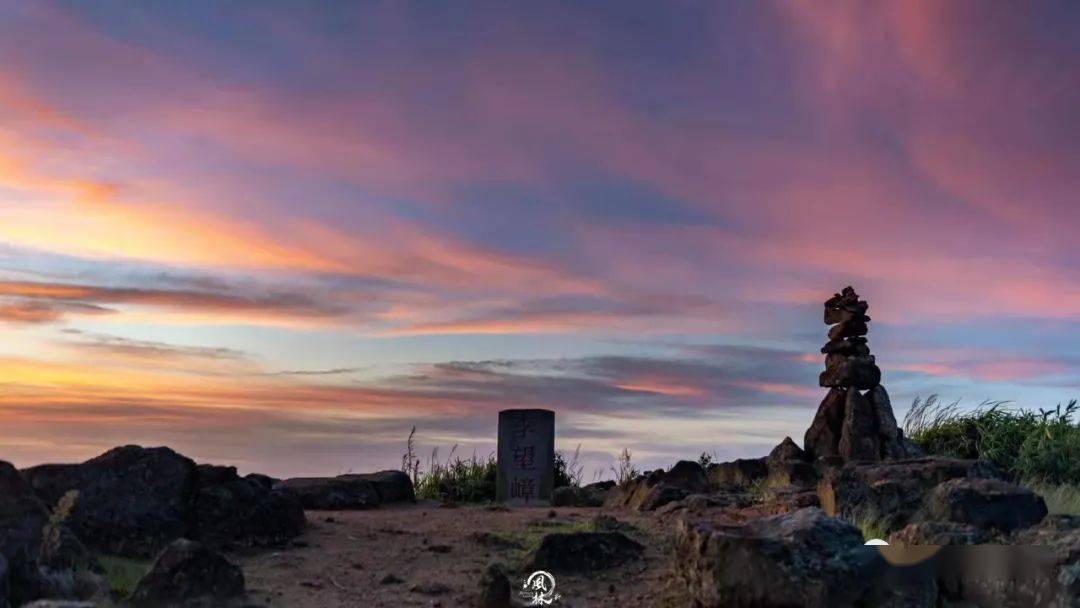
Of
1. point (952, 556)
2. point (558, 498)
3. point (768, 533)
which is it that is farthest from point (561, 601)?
point (558, 498)

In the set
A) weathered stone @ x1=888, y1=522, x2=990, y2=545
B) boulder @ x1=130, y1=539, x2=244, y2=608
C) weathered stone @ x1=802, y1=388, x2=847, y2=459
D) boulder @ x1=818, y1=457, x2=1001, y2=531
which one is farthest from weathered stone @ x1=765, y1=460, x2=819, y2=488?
boulder @ x1=130, y1=539, x2=244, y2=608

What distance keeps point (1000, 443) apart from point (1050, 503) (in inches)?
232

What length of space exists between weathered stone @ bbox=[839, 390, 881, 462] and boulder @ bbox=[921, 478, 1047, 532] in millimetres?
7040

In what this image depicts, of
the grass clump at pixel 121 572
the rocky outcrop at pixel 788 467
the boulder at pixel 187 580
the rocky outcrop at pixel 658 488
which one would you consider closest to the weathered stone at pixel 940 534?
the rocky outcrop at pixel 658 488

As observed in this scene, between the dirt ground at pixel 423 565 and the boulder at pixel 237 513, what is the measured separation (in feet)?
1.15

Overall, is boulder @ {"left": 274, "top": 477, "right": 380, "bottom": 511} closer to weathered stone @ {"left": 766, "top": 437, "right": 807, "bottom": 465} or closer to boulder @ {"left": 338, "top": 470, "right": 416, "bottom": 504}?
boulder @ {"left": 338, "top": 470, "right": 416, "bottom": 504}

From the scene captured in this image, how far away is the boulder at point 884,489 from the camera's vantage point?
12.9m

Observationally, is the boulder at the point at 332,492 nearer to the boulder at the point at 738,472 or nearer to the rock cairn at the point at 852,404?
the boulder at the point at 738,472

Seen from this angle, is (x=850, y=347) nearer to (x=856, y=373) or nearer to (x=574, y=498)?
(x=856, y=373)

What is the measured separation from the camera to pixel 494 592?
32.4 ft

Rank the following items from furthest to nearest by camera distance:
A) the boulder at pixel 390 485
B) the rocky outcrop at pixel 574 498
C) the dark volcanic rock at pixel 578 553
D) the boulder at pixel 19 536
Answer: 1. the rocky outcrop at pixel 574 498
2. the boulder at pixel 390 485
3. the dark volcanic rock at pixel 578 553
4. the boulder at pixel 19 536

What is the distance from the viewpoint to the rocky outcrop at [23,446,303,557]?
12.2 metres

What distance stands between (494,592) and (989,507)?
19.0ft
